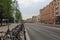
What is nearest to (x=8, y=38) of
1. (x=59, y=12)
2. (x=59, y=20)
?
(x=59, y=20)

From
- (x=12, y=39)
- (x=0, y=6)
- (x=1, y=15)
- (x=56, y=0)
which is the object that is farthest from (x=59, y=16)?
(x=12, y=39)

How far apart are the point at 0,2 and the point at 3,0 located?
907 mm

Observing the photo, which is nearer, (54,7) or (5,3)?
(5,3)

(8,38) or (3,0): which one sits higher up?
(3,0)

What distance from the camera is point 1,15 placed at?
76.7 meters

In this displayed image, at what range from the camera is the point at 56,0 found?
491ft

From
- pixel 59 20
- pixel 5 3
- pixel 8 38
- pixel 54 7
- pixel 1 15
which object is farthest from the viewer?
pixel 54 7

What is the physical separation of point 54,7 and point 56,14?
9422 mm

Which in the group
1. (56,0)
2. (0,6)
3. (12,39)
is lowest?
(12,39)

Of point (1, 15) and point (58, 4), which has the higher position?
point (58, 4)

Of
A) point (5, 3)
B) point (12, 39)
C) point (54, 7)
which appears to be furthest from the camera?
point (54, 7)

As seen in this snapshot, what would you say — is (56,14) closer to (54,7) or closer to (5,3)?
(54,7)

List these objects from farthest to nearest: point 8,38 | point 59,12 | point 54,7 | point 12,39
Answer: point 54,7 → point 59,12 → point 12,39 → point 8,38

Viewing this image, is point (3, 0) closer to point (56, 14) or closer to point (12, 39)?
point (12, 39)
